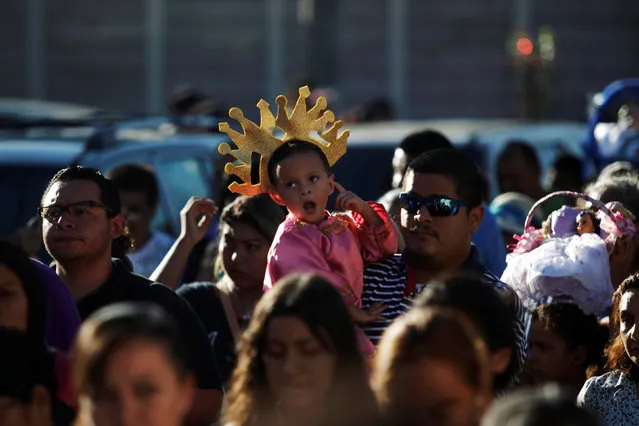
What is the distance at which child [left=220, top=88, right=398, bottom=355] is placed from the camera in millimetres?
5992

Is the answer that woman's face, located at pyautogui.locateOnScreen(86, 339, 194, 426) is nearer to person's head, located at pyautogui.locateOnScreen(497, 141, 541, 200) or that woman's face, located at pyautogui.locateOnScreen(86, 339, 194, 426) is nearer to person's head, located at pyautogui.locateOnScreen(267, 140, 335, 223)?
person's head, located at pyautogui.locateOnScreen(267, 140, 335, 223)

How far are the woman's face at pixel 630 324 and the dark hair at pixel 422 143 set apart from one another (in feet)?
5.21

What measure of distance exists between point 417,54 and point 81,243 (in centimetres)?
2564

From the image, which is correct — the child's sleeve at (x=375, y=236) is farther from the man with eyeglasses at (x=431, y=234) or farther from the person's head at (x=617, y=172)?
the person's head at (x=617, y=172)

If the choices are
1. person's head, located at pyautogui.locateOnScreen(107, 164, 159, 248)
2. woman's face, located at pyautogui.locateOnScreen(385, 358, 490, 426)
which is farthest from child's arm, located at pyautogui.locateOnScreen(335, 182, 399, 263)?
person's head, located at pyautogui.locateOnScreen(107, 164, 159, 248)

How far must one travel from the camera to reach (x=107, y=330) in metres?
4.36

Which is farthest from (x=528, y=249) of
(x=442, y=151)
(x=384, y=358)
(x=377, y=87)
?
(x=377, y=87)

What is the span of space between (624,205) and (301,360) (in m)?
3.51

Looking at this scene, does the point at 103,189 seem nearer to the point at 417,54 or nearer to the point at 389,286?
the point at 389,286

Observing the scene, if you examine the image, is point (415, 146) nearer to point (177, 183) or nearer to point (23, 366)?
point (23, 366)

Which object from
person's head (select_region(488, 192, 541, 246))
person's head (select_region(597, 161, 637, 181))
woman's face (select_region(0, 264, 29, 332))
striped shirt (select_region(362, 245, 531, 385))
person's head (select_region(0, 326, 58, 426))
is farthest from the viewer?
person's head (select_region(488, 192, 541, 246))

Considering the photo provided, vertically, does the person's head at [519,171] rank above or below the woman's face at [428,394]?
below

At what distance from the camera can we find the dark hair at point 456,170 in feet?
20.3

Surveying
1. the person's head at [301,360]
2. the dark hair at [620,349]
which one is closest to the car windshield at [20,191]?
the dark hair at [620,349]
